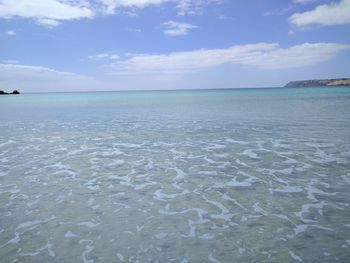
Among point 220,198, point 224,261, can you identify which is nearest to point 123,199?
point 220,198

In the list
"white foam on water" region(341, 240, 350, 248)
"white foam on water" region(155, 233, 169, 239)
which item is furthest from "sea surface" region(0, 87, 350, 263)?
"white foam on water" region(341, 240, 350, 248)

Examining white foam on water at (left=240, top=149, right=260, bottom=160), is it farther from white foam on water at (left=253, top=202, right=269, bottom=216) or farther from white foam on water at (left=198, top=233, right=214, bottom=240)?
white foam on water at (left=198, top=233, right=214, bottom=240)

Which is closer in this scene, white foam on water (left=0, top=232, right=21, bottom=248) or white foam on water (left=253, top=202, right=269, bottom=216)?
white foam on water (left=0, top=232, right=21, bottom=248)

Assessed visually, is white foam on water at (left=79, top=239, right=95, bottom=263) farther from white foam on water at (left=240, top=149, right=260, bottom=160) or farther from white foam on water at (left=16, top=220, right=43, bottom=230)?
white foam on water at (left=240, top=149, right=260, bottom=160)

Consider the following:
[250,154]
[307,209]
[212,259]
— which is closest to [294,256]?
[212,259]

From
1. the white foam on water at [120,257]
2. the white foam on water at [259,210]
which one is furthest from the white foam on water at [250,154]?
the white foam on water at [120,257]

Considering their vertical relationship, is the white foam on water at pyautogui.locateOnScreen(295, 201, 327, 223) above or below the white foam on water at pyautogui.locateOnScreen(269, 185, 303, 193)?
below

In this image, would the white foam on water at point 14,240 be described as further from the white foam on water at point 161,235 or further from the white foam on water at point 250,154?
the white foam on water at point 250,154

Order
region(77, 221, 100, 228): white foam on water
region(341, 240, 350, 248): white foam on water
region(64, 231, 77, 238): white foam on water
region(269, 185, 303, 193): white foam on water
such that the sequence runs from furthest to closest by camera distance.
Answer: region(269, 185, 303, 193): white foam on water → region(77, 221, 100, 228): white foam on water → region(64, 231, 77, 238): white foam on water → region(341, 240, 350, 248): white foam on water

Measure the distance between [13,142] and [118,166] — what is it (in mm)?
11751

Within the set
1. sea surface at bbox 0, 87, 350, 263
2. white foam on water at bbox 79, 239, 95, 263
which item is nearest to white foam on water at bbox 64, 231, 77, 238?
sea surface at bbox 0, 87, 350, 263

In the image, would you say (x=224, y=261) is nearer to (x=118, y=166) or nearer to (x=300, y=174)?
(x=300, y=174)

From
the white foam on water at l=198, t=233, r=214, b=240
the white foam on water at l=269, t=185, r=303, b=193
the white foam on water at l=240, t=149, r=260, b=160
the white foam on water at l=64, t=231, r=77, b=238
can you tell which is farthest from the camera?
the white foam on water at l=240, t=149, r=260, b=160

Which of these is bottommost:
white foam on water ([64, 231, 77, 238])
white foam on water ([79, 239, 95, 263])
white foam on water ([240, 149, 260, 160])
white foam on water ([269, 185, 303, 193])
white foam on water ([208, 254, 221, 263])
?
white foam on water ([208, 254, 221, 263])
